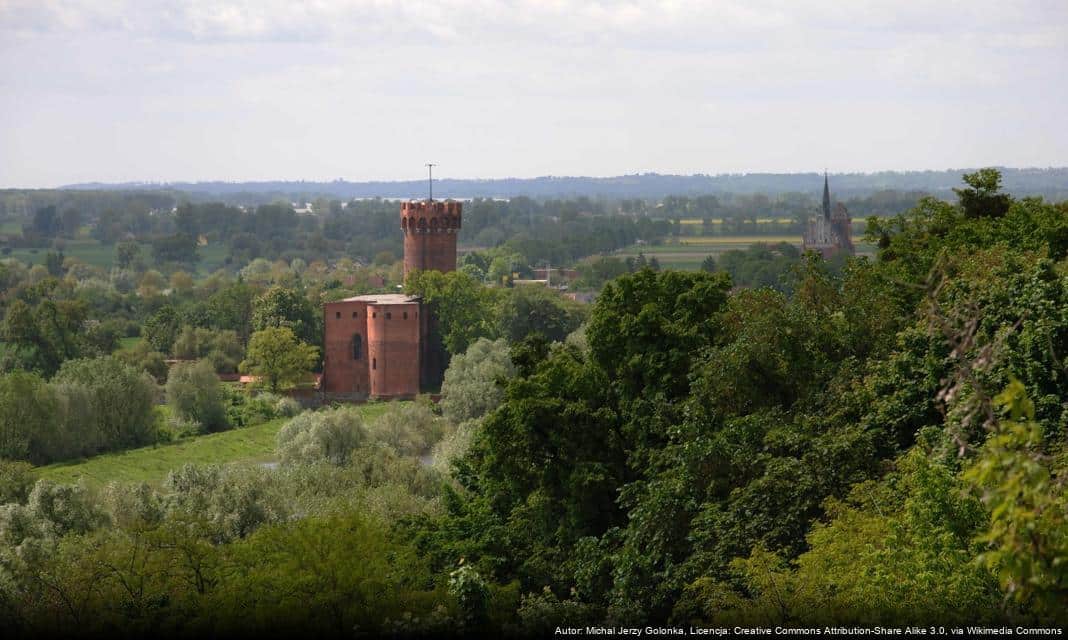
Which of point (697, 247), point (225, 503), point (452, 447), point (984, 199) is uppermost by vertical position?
point (984, 199)

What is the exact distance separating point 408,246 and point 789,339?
159 ft

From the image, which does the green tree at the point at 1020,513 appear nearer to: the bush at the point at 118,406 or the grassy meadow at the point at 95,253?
the bush at the point at 118,406

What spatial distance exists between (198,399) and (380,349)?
910 cm

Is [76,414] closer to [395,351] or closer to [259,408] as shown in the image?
[259,408]

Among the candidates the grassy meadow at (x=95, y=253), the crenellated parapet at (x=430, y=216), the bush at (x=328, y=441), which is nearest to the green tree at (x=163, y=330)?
the crenellated parapet at (x=430, y=216)

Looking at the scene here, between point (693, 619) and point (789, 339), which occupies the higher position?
point (789, 339)

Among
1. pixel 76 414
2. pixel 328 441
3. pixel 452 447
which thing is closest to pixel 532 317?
pixel 76 414

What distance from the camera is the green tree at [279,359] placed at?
5931 centimetres

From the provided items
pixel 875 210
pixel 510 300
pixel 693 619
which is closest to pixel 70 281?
pixel 510 300

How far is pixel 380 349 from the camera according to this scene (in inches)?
2345

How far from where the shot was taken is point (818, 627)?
38.8 feet

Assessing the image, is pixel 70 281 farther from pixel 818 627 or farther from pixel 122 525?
pixel 818 627

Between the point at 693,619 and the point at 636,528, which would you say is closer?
the point at 693,619

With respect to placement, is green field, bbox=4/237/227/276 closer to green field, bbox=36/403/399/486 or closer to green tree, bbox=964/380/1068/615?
green field, bbox=36/403/399/486
